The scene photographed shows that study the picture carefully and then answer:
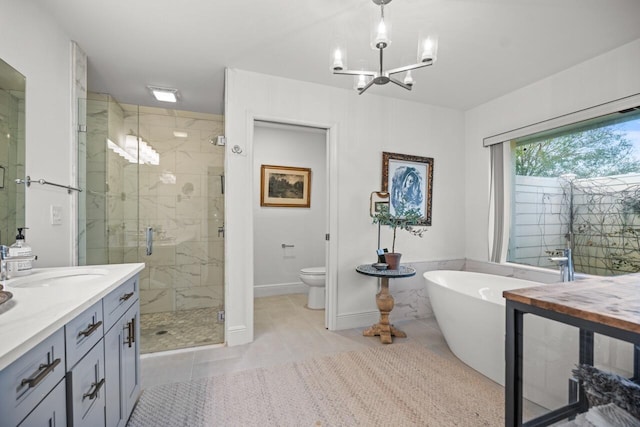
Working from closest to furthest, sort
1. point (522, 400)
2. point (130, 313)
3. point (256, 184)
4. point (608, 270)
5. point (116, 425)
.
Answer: point (522, 400), point (116, 425), point (130, 313), point (608, 270), point (256, 184)

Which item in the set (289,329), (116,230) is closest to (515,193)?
(289,329)

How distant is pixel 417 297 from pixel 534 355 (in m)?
2.31

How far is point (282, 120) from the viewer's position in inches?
106

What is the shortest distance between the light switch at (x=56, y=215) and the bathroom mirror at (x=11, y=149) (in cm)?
29

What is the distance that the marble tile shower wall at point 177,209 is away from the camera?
280 centimetres

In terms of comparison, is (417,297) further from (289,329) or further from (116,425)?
(116,425)

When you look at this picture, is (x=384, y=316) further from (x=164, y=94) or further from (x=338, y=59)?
(x=164, y=94)

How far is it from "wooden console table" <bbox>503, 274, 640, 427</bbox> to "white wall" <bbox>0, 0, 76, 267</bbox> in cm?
248

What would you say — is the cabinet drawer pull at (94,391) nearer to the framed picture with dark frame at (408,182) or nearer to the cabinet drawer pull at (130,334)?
the cabinet drawer pull at (130,334)

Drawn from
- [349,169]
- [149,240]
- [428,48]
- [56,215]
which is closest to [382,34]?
[428,48]

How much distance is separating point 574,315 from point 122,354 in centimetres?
191

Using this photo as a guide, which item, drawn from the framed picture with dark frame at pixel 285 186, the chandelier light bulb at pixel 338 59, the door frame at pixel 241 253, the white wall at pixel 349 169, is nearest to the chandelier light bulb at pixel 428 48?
the chandelier light bulb at pixel 338 59

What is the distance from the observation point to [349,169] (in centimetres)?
295

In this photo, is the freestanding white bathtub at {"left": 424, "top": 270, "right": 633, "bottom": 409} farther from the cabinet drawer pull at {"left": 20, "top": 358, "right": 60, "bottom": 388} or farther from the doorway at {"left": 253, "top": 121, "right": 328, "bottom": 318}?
the doorway at {"left": 253, "top": 121, "right": 328, "bottom": 318}
